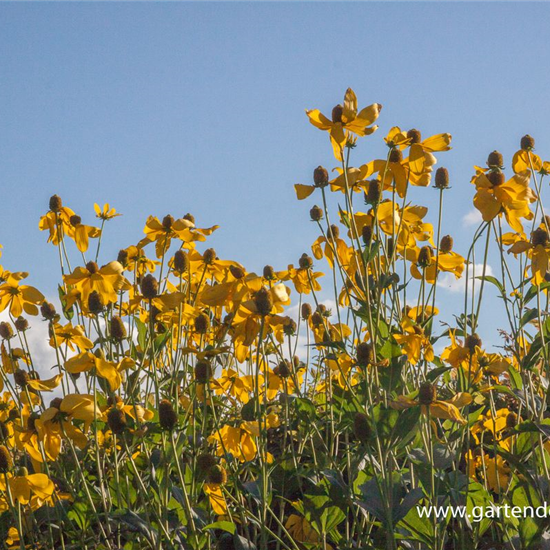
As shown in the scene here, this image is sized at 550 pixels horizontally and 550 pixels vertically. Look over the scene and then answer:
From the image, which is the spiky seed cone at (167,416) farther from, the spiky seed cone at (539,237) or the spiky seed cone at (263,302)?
the spiky seed cone at (539,237)

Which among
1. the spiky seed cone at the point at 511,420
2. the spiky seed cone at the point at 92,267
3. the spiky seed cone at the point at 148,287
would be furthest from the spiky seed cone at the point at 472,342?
the spiky seed cone at the point at 92,267

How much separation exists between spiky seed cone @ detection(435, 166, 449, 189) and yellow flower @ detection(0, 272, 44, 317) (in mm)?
1462

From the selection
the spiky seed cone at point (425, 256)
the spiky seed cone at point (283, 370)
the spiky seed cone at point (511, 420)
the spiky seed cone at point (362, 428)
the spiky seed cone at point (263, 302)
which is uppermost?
the spiky seed cone at point (425, 256)

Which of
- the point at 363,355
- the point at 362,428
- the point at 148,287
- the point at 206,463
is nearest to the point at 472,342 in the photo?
the point at 363,355

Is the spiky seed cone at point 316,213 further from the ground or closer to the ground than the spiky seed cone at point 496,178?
further from the ground

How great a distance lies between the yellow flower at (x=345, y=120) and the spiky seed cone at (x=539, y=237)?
28.7 inches

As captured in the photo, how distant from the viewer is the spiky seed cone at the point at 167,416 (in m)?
1.87

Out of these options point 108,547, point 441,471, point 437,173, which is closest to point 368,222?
point 437,173

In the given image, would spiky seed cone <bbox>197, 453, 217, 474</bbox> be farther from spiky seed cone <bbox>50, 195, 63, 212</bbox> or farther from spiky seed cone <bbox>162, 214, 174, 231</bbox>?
spiky seed cone <bbox>50, 195, 63, 212</bbox>

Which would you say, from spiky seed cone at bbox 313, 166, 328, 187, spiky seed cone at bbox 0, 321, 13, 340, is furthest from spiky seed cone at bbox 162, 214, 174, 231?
spiky seed cone at bbox 0, 321, 13, 340

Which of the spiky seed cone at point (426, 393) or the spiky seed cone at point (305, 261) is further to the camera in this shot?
the spiky seed cone at point (305, 261)

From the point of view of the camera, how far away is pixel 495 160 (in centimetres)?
254

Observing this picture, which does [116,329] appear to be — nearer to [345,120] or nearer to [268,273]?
Result: [268,273]

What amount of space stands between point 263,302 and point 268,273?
763mm
